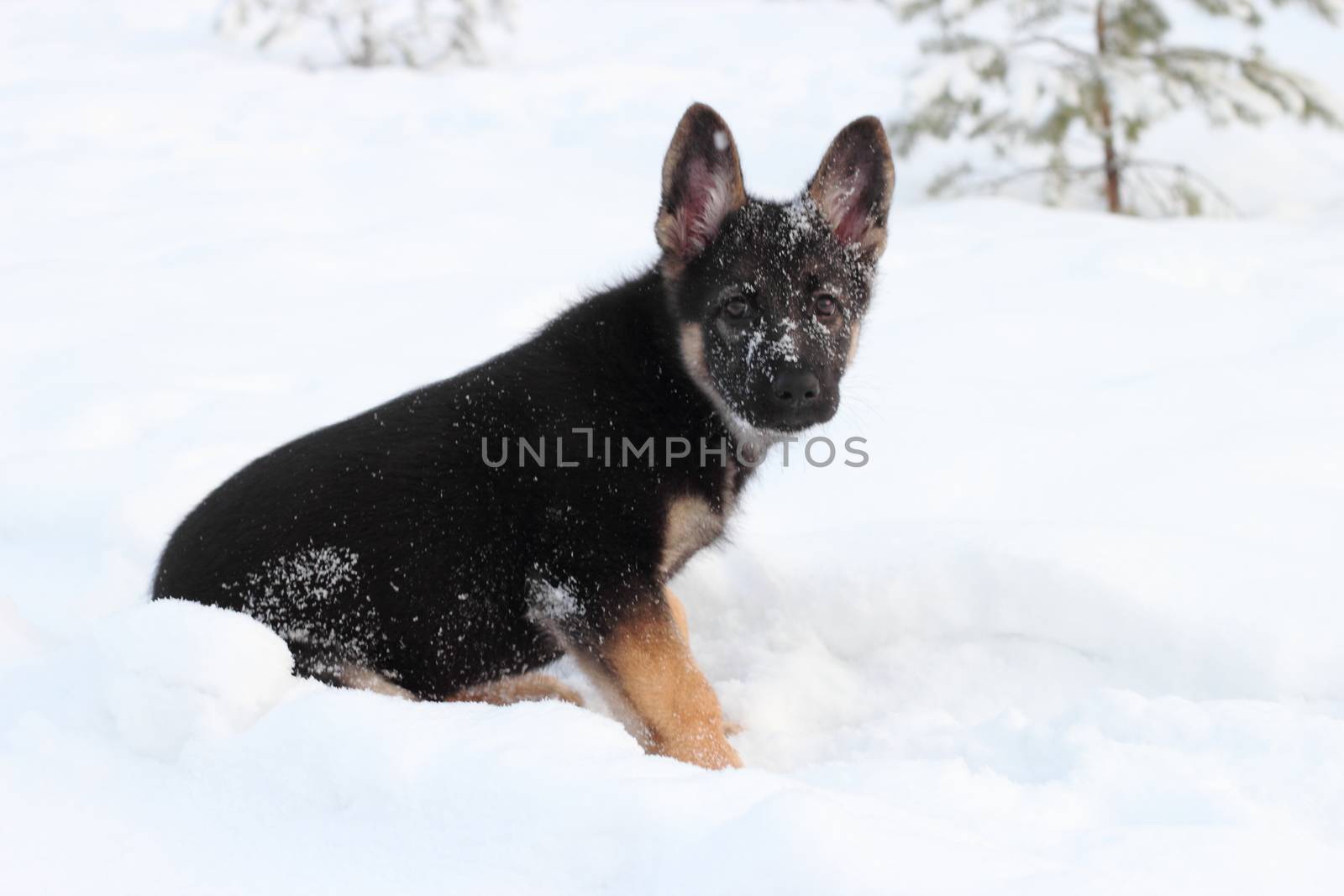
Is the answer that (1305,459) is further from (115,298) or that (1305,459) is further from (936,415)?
(115,298)

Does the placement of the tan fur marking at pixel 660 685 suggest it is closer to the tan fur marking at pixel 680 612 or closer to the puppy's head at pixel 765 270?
the tan fur marking at pixel 680 612

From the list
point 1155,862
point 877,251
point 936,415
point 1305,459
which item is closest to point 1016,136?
point 936,415

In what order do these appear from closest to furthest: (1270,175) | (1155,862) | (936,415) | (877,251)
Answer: (1155,862) → (877,251) → (936,415) → (1270,175)

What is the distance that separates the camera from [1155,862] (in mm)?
1970

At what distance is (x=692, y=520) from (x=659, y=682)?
474 millimetres

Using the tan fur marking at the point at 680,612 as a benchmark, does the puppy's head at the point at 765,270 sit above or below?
above

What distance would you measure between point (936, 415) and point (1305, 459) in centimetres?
152

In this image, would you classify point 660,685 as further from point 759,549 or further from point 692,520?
point 759,549

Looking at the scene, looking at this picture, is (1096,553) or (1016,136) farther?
(1016,136)

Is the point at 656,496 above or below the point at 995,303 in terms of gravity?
above

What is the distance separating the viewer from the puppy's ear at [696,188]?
3.25 m

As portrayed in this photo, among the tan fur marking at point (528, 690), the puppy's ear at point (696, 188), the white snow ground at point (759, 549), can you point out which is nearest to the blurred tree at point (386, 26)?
the white snow ground at point (759, 549)

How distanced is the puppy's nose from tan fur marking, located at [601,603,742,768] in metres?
0.66

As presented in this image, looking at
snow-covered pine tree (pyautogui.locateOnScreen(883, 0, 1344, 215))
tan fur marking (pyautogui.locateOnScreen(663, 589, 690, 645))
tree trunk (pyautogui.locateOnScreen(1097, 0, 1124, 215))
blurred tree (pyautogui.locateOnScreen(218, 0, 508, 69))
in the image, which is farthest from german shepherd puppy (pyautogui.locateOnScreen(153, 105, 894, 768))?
blurred tree (pyautogui.locateOnScreen(218, 0, 508, 69))
